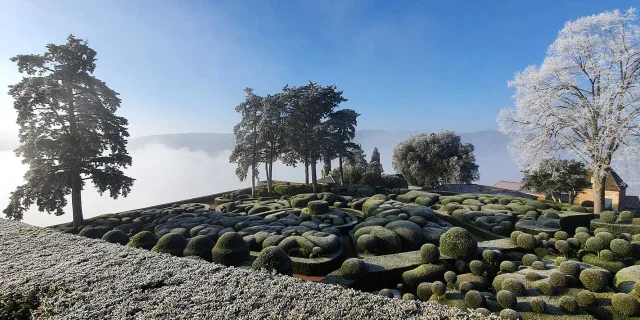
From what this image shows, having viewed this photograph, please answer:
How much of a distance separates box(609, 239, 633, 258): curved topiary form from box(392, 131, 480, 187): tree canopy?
23.8 metres

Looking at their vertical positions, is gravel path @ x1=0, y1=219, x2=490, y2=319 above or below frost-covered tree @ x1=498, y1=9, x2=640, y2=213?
below

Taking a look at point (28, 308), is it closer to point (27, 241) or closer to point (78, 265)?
point (78, 265)

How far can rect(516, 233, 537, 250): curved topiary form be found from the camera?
532 inches

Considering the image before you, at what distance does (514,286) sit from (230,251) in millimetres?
9334

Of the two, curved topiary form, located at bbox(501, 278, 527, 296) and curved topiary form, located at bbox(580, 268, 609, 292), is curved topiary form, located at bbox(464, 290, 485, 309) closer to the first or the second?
curved topiary form, located at bbox(501, 278, 527, 296)

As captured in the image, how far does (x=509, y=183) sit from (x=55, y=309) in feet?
203

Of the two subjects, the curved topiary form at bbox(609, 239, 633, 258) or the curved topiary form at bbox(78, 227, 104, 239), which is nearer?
the curved topiary form at bbox(609, 239, 633, 258)

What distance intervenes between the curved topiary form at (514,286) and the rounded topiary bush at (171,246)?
11.3 m

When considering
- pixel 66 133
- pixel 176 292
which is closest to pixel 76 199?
pixel 66 133

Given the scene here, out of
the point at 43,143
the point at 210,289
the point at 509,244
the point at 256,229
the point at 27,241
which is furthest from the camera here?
the point at 43,143

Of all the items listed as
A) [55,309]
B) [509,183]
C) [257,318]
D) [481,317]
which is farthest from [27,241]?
[509,183]

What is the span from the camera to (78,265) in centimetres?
790

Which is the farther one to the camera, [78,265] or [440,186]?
[440,186]

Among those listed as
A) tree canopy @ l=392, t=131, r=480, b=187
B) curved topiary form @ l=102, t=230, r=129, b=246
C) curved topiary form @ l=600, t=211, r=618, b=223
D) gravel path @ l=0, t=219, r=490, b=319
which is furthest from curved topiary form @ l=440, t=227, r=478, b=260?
tree canopy @ l=392, t=131, r=480, b=187
